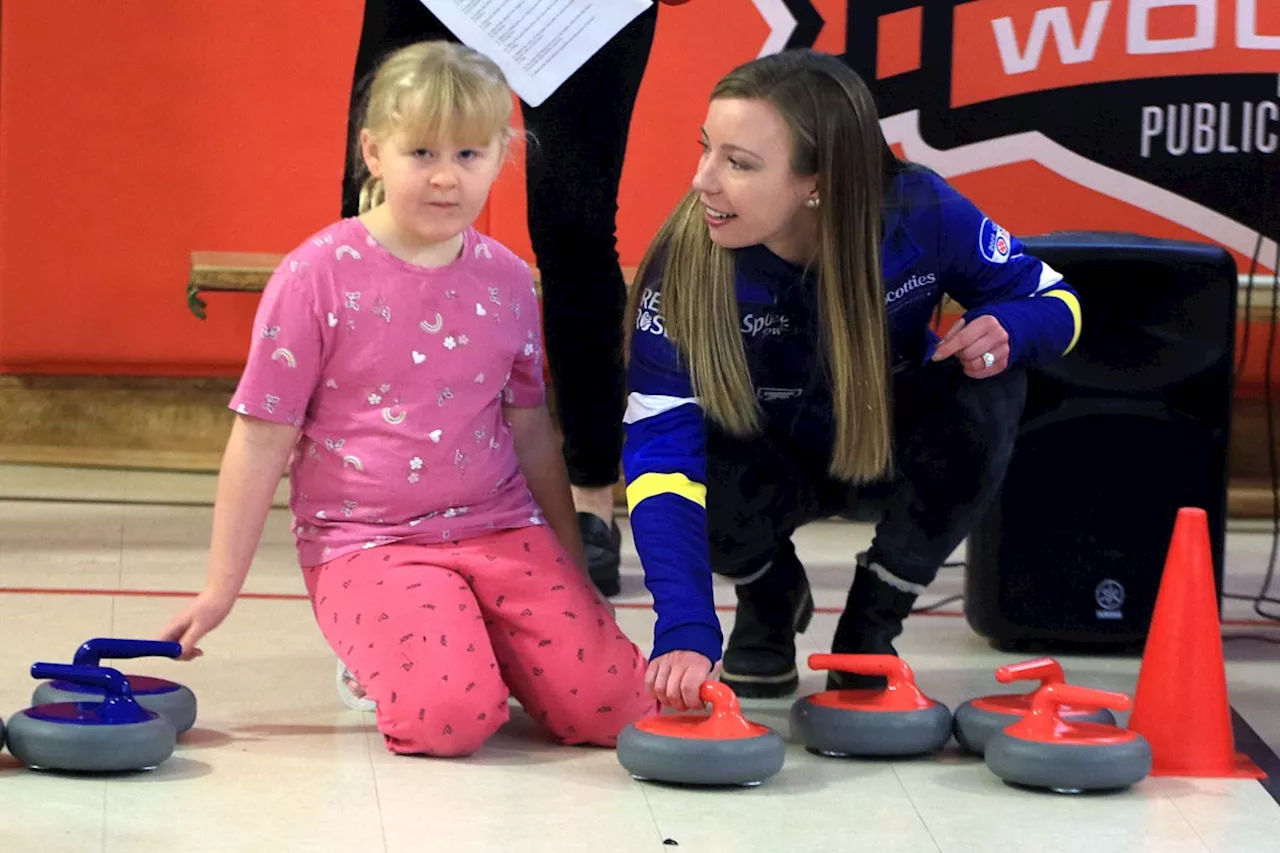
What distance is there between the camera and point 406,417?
185 centimetres

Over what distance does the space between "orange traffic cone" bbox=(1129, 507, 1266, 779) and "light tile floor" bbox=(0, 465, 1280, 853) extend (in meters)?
0.04

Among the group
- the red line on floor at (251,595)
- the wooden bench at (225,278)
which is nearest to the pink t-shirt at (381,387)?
the red line on floor at (251,595)

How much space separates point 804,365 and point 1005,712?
1.29 ft

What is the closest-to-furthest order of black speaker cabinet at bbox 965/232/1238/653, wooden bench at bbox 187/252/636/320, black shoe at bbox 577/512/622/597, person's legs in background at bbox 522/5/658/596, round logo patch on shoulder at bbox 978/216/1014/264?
round logo patch on shoulder at bbox 978/216/1014/264, black speaker cabinet at bbox 965/232/1238/653, person's legs in background at bbox 522/5/658/596, black shoe at bbox 577/512/622/597, wooden bench at bbox 187/252/636/320

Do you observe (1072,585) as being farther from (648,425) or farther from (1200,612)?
(648,425)

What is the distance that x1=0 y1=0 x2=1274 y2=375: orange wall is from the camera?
3.08m

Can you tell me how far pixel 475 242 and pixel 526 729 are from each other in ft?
1.64

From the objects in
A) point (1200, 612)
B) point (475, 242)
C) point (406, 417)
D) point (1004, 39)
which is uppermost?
point (1004, 39)

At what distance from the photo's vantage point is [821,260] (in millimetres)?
1805

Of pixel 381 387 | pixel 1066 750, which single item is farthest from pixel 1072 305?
pixel 381 387

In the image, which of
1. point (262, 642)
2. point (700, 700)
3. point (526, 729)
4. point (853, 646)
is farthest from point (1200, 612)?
point (262, 642)

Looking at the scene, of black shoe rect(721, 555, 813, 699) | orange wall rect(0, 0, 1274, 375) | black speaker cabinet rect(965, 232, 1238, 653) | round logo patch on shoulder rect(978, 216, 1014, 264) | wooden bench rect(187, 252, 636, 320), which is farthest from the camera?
orange wall rect(0, 0, 1274, 375)

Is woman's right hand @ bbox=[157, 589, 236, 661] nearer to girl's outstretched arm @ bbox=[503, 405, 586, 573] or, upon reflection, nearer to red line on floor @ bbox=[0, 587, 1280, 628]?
girl's outstretched arm @ bbox=[503, 405, 586, 573]

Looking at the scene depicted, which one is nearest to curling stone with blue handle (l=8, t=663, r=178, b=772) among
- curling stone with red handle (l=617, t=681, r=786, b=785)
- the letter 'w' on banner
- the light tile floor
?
the light tile floor
